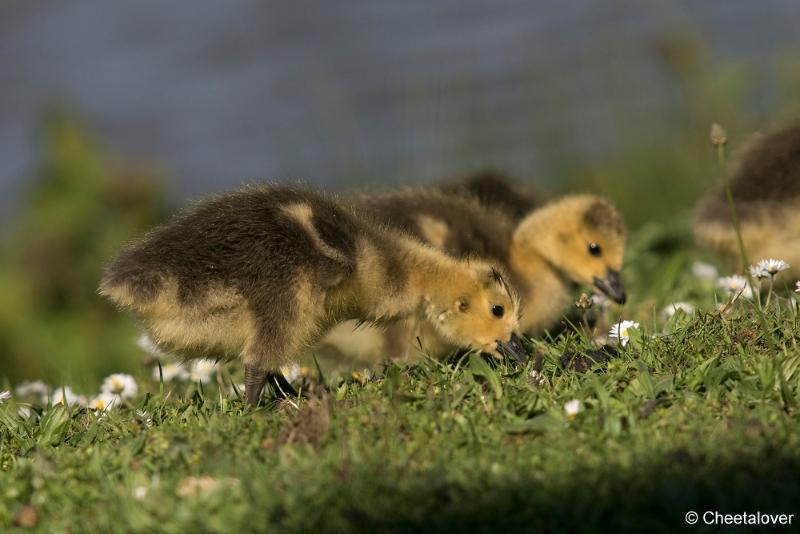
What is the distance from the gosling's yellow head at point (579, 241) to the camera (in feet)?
19.4

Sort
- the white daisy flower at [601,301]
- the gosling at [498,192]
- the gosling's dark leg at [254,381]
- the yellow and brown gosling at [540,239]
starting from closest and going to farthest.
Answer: the gosling's dark leg at [254,381] → the white daisy flower at [601,301] → the yellow and brown gosling at [540,239] → the gosling at [498,192]

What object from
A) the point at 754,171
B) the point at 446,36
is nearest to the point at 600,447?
the point at 754,171

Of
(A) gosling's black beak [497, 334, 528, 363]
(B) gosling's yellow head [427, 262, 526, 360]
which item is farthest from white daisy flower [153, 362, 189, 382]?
(A) gosling's black beak [497, 334, 528, 363]

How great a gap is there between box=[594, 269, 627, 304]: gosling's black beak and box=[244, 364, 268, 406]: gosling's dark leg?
2.31 meters

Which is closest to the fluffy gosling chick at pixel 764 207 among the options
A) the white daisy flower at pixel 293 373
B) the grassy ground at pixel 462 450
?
the grassy ground at pixel 462 450

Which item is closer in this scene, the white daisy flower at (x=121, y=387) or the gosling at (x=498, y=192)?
the white daisy flower at (x=121, y=387)

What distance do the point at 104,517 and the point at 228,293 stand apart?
4.30 feet

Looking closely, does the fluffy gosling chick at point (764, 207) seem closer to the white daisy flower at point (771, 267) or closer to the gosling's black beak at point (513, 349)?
the white daisy flower at point (771, 267)

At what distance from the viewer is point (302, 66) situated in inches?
462

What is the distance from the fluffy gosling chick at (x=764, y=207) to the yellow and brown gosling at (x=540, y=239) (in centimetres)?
53

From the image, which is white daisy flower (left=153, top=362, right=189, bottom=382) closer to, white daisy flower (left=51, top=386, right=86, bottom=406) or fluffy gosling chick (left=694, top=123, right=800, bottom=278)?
white daisy flower (left=51, top=386, right=86, bottom=406)

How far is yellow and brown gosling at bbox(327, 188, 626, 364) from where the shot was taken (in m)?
5.68

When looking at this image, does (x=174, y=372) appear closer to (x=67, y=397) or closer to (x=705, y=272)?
(x=67, y=397)

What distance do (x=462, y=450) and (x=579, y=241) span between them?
303 cm
